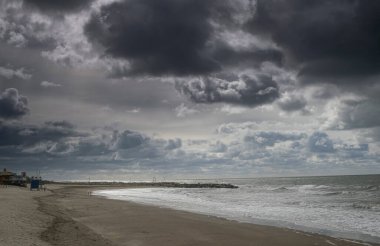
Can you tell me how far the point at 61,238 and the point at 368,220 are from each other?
778 inches

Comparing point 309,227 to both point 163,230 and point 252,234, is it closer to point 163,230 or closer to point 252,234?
point 252,234

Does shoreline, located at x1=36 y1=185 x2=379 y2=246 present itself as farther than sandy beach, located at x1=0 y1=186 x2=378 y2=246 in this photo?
Yes

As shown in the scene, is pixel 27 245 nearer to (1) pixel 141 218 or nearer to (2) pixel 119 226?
(2) pixel 119 226

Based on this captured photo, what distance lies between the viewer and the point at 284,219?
25672 mm

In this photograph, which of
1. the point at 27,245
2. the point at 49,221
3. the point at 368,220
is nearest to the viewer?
the point at 27,245

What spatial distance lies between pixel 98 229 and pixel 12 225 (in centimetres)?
451

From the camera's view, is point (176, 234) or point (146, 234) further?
point (176, 234)

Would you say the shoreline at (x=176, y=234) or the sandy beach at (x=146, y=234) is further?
the shoreline at (x=176, y=234)

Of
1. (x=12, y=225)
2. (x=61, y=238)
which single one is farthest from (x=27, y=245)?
(x=12, y=225)

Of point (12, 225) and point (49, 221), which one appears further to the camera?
point (49, 221)

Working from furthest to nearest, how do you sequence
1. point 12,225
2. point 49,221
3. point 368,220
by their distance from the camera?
point 368,220 < point 49,221 < point 12,225

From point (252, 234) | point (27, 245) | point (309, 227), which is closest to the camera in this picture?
point (27, 245)

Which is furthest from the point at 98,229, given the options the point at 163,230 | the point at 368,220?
the point at 368,220

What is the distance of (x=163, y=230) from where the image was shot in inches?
778
